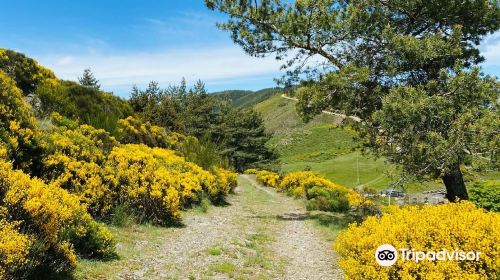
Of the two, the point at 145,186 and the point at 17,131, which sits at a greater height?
the point at 17,131

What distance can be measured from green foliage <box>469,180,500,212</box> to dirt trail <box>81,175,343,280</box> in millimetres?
9604

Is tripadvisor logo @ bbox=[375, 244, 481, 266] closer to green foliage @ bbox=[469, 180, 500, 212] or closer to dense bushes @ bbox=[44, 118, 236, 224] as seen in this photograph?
dense bushes @ bbox=[44, 118, 236, 224]

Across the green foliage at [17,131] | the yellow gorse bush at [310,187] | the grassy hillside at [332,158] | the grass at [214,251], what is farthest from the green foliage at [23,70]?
the yellow gorse bush at [310,187]

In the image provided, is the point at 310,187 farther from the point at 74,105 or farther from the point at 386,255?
the point at 386,255

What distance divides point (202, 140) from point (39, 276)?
16751 mm

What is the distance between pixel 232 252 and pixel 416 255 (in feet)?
16.5

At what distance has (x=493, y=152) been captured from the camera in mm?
12195

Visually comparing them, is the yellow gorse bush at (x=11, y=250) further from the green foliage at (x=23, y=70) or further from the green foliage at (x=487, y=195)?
the green foliage at (x=487, y=195)

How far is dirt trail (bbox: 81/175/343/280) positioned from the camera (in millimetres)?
7969

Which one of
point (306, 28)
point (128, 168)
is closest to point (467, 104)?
point (306, 28)

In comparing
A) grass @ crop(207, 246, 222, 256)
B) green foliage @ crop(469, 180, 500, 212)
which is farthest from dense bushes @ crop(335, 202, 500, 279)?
green foliage @ crop(469, 180, 500, 212)

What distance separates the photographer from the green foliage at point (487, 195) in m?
19.2

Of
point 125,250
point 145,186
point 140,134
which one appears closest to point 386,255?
point 125,250

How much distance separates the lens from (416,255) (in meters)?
5.57
